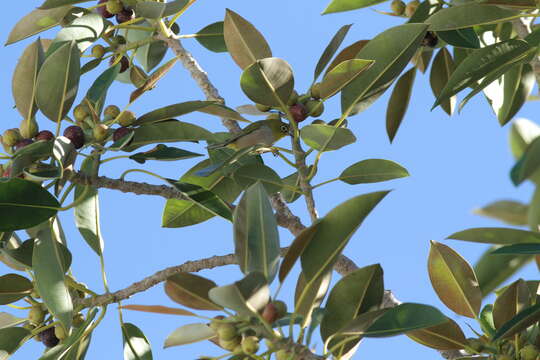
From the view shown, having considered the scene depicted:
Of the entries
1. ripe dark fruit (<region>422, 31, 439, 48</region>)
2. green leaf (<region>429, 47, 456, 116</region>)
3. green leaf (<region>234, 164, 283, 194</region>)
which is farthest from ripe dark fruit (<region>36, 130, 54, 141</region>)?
green leaf (<region>429, 47, 456, 116</region>)

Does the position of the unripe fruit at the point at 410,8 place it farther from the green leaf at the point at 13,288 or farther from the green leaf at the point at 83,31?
the green leaf at the point at 13,288

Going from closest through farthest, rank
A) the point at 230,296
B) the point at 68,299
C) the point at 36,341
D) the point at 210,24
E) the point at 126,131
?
the point at 230,296
the point at 68,299
the point at 126,131
the point at 36,341
the point at 210,24

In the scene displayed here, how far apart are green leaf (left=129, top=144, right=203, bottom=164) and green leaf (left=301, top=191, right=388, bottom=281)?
47 centimetres

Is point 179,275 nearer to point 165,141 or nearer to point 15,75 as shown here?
point 165,141

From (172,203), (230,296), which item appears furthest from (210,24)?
(230,296)

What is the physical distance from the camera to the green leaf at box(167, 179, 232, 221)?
5.45 ft

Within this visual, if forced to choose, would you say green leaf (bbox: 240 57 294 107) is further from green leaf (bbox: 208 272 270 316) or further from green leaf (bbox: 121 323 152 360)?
green leaf (bbox: 121 323 152 360)

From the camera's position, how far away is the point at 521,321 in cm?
145

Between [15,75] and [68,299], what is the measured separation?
0.53 m

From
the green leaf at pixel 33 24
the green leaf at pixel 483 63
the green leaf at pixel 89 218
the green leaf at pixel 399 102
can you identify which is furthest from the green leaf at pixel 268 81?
the green leaf at pixel 33 24

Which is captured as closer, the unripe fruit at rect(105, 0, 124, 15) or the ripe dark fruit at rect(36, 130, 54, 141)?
the ripe dark fruit at rect(36, 130, 54, 141)

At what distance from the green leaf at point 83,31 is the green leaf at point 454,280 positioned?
98cm

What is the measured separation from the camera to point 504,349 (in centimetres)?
162

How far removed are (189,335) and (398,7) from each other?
129 centimetres
